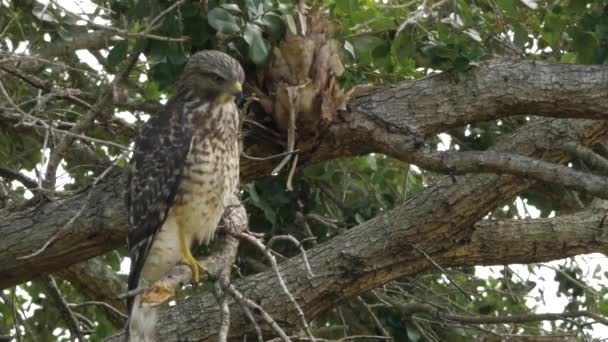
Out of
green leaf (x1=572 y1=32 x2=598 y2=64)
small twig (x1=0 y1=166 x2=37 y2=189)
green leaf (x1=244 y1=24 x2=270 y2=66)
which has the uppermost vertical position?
green leaf (x1=244 y1=24 x2=270 y2=66)

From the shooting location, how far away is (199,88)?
4359 millimetres

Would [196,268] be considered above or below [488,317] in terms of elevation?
above

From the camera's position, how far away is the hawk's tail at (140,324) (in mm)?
4059

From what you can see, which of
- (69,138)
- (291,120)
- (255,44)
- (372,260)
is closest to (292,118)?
(291,120)

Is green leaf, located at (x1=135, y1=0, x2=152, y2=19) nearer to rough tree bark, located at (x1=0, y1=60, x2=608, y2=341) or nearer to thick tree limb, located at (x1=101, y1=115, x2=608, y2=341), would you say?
rough tree bark, located at (x1=0, y1=60, x2=608, y2=341)

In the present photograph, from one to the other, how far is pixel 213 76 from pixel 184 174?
416 millimetres

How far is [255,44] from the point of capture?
4.01 m

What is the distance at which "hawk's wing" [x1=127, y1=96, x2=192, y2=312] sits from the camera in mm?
→ 4105

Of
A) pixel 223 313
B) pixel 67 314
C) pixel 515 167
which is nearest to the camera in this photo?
pixel 223 313

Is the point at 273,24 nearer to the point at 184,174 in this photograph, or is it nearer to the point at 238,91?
the point at 238,91

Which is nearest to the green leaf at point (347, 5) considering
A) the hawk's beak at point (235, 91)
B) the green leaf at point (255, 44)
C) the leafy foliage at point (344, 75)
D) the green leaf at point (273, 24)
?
the leafy foliage at point (344, 75)

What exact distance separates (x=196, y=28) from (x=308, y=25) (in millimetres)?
481

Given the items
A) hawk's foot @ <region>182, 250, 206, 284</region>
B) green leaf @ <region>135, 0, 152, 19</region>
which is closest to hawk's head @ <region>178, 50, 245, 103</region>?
green leaf @ <region>135, 0, 152, 19</region>

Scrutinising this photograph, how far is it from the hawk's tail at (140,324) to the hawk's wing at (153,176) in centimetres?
5
